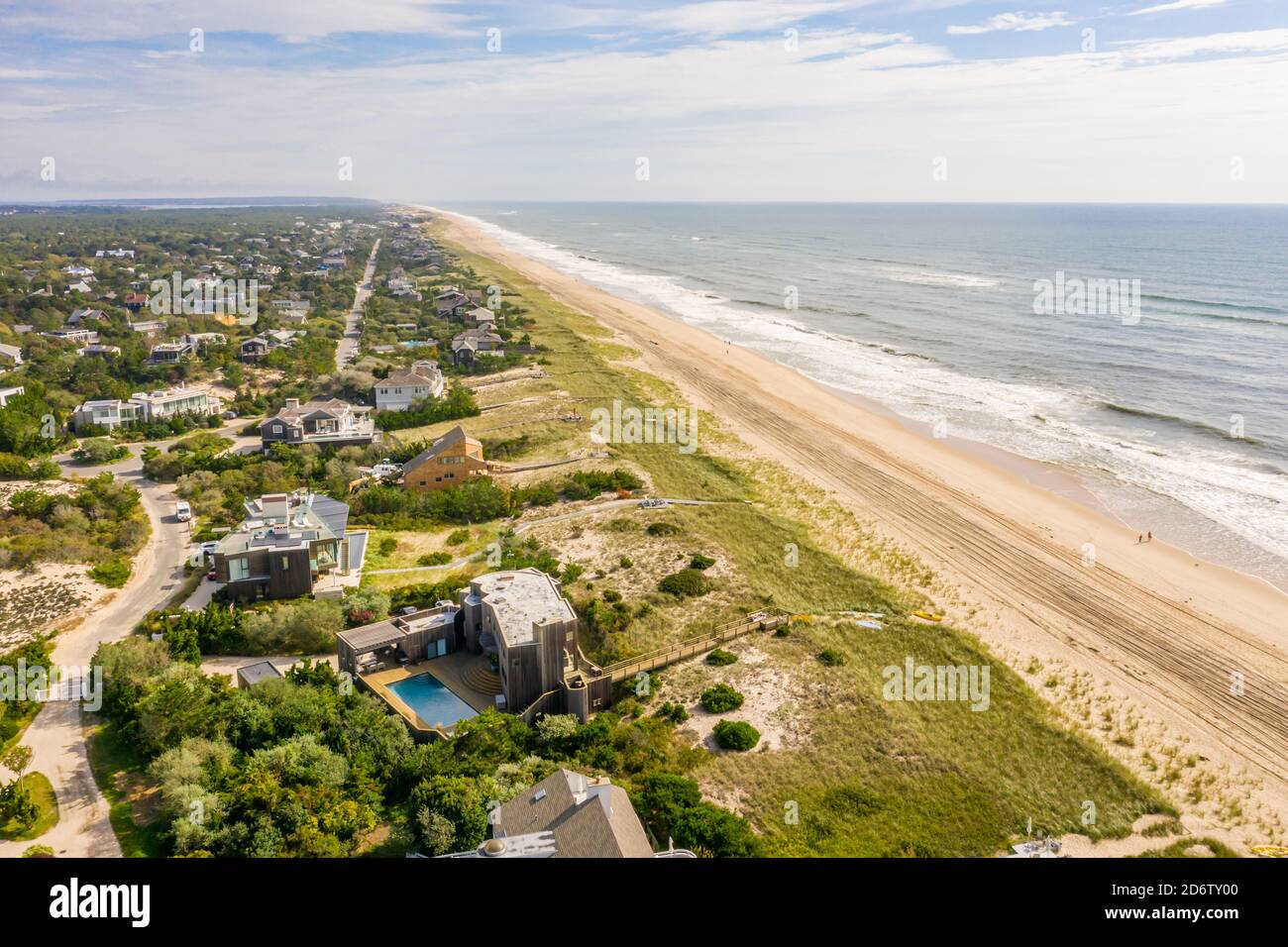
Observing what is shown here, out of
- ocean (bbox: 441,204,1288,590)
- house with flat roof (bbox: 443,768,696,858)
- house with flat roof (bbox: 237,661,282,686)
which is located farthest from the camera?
ocean (bbox: 441,204,1288,590)

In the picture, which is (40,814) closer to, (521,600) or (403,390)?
(521,600)

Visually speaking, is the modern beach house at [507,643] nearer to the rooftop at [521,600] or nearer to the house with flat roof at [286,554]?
the rooftop at [521,600]

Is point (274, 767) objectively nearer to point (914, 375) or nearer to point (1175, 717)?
point (1175, 717)

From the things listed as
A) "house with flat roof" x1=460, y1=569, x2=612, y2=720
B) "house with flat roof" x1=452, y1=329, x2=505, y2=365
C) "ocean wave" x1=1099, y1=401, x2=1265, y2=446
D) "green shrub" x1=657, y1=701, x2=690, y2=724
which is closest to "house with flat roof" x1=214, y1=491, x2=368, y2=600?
"house with flat roof" x1=460, y1=569, x2=612, y2=720

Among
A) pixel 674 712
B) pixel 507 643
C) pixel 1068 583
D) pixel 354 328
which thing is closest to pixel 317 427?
pixel 507 643

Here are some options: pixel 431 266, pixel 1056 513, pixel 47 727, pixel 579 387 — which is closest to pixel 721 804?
pixel 47 727

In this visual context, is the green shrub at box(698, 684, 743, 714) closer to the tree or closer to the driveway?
the driveway

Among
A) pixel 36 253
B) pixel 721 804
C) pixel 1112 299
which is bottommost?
pixel 721 804
